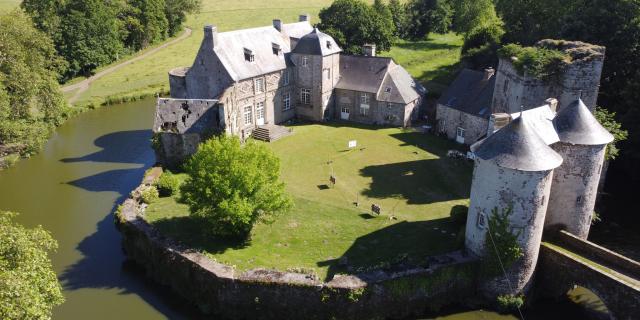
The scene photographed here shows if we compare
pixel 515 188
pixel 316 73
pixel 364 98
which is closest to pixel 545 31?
pixel 364 98

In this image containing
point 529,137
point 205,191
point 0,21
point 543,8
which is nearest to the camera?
point 529,137

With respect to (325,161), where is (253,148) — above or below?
above

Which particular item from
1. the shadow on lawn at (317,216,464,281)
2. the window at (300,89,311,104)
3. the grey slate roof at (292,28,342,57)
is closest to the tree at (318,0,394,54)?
the grey slate roof at (292,28,342,57)

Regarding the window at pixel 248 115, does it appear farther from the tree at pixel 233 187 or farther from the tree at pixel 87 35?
the tree at pixel 87 35

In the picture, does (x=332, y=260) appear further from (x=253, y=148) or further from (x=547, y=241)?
(x=547, y=241)

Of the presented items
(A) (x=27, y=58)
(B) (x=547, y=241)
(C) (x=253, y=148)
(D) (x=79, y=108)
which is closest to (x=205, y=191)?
(C) (x=253, y=148)

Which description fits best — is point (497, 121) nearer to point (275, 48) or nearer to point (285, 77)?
point (285, 77)

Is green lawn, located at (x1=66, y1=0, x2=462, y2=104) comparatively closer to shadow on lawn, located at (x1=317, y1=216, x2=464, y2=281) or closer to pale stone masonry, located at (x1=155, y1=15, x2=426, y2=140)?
pale stone masonry, located at (x1=155, y1=15, x2=426, y2=140)
